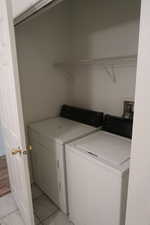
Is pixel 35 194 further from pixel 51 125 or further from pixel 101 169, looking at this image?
pixel 101 169

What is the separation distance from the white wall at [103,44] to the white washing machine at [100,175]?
0.36 metres

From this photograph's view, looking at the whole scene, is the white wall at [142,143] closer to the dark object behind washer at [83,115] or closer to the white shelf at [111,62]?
the white shelf at [111,62]

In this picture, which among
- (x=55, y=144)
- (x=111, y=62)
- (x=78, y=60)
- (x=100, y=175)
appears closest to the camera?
(x=100, y=175)

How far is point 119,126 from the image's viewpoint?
5.51ft

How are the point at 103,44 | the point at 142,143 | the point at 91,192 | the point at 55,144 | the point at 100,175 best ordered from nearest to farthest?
1. the point at 142,143
2. the point at 100,175
3. the point at 91,192
4. the point at 55,144
5. the point at 103,44

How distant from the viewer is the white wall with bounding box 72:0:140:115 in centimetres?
164

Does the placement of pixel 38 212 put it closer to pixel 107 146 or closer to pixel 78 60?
pixel 107 146

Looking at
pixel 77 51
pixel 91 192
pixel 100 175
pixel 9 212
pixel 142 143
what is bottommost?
pixel 9 212

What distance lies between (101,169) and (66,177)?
1.83 ft

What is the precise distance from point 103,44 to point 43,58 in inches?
31.1

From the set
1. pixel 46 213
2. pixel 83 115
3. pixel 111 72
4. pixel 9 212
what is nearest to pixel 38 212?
pixel 46 213

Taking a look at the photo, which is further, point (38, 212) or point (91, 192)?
point (38, 212)

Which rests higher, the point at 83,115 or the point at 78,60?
the point at 78,60

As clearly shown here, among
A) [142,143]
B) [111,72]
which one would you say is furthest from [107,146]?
[111,72]
